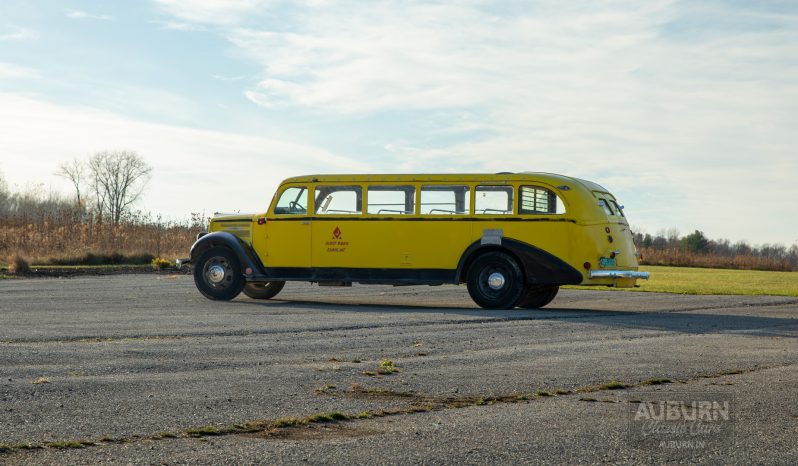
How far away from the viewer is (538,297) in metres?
19.8

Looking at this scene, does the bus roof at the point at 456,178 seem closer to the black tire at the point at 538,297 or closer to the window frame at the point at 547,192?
the window frame at the point at 547,192

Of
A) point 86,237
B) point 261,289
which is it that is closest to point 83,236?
point 86,237

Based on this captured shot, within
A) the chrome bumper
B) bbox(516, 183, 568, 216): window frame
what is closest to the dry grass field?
bbox(516, 183, 568, 216): window frame

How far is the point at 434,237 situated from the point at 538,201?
209 cm

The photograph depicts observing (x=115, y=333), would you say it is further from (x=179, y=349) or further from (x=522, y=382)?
(x=522, y=382)

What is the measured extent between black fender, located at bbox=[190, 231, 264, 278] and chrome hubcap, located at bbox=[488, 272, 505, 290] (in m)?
4.70

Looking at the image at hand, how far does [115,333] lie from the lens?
12641 mm

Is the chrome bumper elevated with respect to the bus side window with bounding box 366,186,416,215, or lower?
lower

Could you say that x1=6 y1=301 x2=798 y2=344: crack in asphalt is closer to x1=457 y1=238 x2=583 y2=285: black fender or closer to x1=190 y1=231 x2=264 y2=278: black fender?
x1=457 y1=238 x2=583 y2=285: black fender

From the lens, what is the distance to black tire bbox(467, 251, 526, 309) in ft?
60.3

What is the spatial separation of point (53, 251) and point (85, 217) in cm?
560

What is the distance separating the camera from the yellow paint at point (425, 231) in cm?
1839

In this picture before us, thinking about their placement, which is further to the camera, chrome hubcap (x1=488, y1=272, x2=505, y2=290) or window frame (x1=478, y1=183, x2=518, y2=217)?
window frame (x1=478, y1=183, x2=518, y2=217)

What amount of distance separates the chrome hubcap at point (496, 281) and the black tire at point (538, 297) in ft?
3.78
